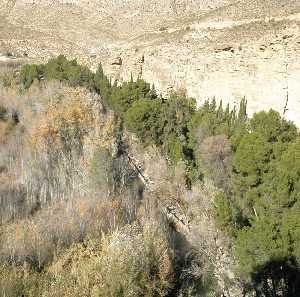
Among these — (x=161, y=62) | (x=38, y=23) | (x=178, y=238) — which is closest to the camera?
(x=178, y=238)

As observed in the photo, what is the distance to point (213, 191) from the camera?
19750 millimetres

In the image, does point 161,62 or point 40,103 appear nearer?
point 40,103

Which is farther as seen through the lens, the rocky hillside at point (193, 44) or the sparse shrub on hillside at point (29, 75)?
the sparse shrub on hillside at point (29, 75)

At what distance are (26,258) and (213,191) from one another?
8479mm

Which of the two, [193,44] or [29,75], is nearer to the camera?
[29,75]

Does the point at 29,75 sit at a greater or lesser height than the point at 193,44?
lesser

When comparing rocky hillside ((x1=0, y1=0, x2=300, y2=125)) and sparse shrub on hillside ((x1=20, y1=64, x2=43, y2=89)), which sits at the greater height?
rocky hillside ((x1=0, y1=0, x2=300, y2=125))

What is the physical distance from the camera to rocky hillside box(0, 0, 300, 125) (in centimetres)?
2670

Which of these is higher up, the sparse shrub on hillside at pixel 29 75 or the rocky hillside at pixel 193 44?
the rocky hillside at pixel 193 44

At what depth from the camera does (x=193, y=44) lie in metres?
33.9

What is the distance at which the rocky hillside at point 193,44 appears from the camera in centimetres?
2670

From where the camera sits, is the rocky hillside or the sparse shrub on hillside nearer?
the rocky hillside

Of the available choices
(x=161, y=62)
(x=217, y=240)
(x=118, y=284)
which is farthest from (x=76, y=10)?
(x=118, y=284)

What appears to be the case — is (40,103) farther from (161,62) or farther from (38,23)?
(38,23)
